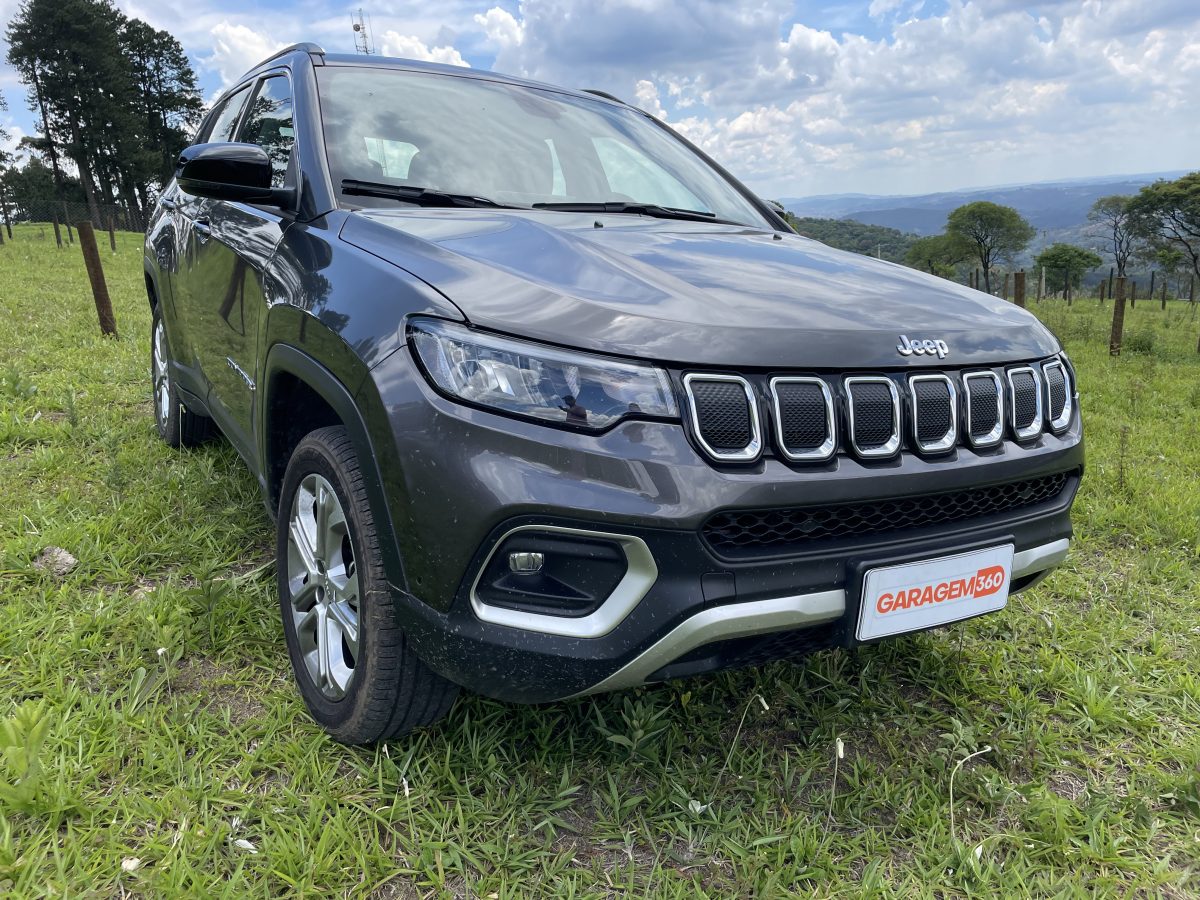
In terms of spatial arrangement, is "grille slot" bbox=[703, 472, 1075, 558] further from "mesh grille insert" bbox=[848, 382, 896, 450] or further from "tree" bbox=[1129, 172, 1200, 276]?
"tree" bbox=[1129, 172, 1200, 276]

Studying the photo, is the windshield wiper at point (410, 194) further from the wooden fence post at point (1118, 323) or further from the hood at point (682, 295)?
the wooden fence post at point (1118, 323)

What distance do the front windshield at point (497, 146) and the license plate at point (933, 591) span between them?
4.86 ft

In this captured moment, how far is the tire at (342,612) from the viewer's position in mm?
1705

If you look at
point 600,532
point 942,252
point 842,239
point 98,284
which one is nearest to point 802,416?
point 600,532

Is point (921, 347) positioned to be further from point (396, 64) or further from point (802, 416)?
point (396, 64)

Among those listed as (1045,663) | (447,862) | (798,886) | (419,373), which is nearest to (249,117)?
(419,373)

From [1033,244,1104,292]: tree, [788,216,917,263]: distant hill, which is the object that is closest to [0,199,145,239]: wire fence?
[788,216,917,263]: distant hill

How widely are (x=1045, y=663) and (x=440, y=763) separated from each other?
1.88 meters

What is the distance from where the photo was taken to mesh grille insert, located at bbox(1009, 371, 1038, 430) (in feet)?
6.15

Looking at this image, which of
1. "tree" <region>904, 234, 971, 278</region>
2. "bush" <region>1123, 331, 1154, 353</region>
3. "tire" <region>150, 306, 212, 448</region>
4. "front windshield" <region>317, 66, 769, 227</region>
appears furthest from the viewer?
"tree" <region>904, 234, 971, 278</region>

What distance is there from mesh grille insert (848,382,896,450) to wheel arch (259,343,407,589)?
0.92 meters

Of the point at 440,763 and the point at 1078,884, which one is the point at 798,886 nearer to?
the point at 1078,884

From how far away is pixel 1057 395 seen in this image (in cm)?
202

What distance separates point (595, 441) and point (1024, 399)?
1.09 m
